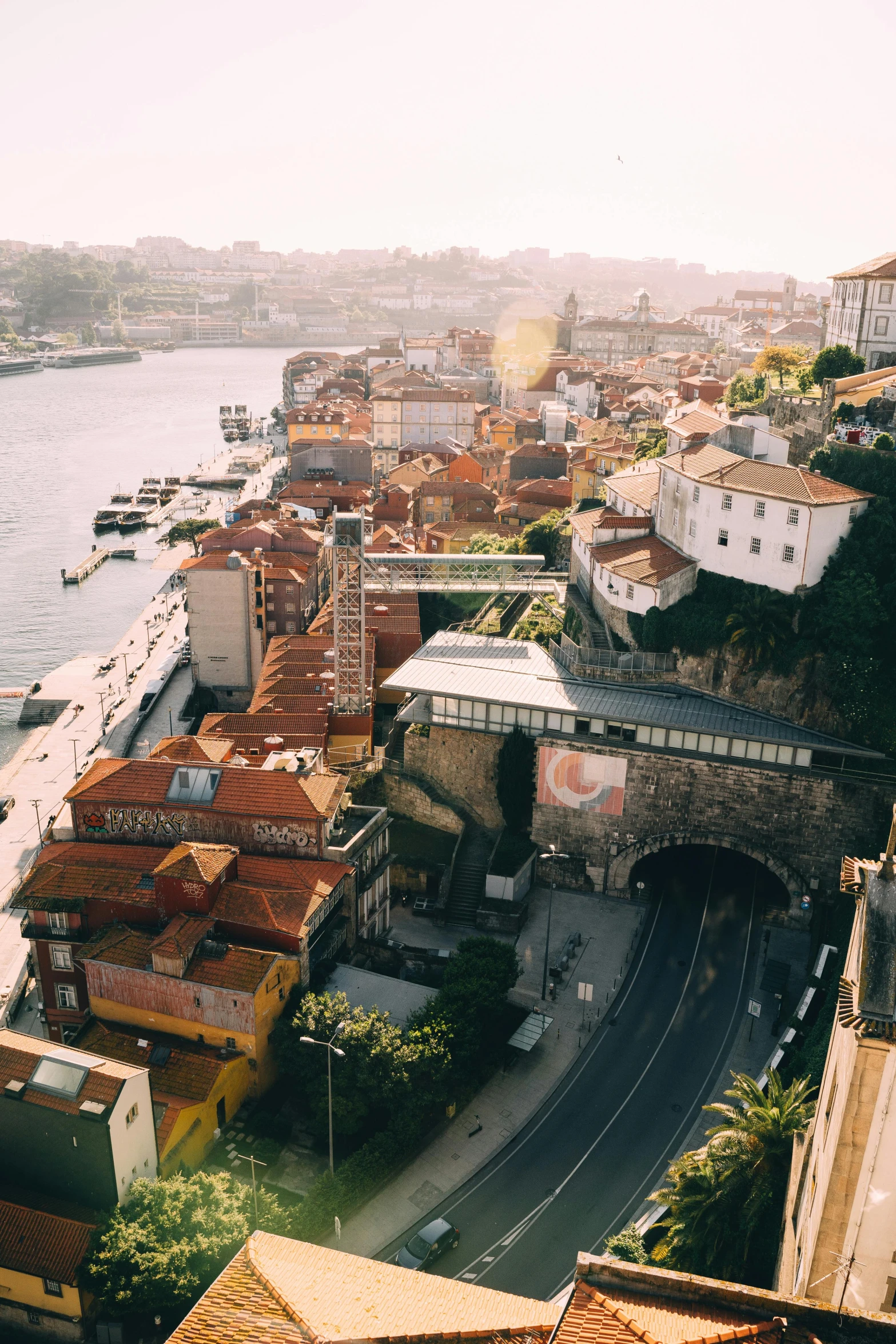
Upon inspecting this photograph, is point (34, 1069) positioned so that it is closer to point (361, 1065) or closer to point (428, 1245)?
point (361, 1065)

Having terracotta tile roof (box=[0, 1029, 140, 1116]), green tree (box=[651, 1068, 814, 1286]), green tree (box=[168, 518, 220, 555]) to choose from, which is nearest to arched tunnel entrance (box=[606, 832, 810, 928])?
green tree (box=[651, 1068, 814, 1286])

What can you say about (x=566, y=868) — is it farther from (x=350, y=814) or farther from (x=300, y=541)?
(x=300, y=541)

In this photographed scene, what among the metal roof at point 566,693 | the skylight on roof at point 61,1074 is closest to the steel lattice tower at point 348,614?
the metal roof at point 566,693

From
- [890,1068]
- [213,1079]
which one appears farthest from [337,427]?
[890,1068]

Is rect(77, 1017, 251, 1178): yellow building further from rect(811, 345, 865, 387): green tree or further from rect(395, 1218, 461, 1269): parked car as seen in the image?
rect(811, 345, 865, 387): green tree

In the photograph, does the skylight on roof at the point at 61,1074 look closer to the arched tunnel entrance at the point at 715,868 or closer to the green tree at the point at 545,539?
the arched tunnel entrance at the point at 715,868

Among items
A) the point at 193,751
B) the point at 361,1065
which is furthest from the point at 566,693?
the point at 361,1065
